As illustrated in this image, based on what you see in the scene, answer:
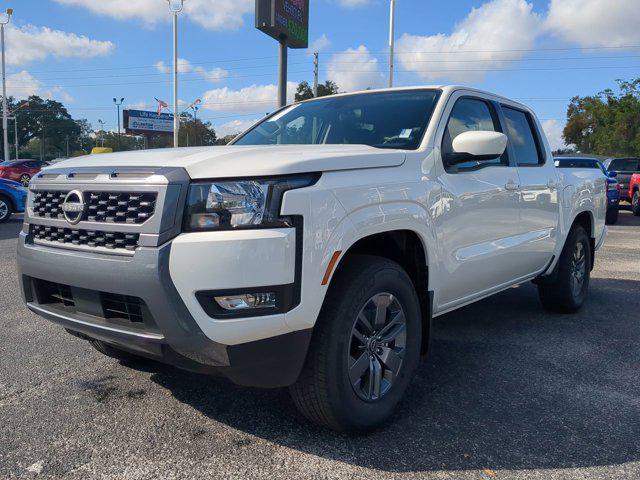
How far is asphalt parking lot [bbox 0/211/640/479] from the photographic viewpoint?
8.20 feet

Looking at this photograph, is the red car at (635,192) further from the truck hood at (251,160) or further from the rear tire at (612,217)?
the truck hood at (251,160)

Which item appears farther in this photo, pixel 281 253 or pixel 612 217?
pixel 612 217

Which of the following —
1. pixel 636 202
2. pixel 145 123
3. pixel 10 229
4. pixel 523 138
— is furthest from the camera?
pixel 145 123

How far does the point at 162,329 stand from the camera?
2309mm

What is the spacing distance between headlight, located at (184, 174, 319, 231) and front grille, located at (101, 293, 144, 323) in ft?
1.38

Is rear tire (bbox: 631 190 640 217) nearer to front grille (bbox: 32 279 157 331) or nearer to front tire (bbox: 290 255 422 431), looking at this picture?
front tire (bbox: 290 255 422 431)

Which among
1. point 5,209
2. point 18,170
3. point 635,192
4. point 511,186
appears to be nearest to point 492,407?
point 511,186

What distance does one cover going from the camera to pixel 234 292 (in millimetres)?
2250

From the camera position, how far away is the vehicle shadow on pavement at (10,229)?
1055 cm

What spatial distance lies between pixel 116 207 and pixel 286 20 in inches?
588

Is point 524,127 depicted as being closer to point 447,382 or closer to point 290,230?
point 447,382

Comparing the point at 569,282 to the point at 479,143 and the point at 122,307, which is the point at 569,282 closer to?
the point at 479,143

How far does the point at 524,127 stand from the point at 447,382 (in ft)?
A: 8.10

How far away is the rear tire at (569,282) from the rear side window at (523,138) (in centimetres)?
98
